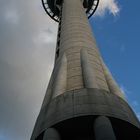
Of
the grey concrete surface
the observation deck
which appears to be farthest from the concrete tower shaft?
the observation deck

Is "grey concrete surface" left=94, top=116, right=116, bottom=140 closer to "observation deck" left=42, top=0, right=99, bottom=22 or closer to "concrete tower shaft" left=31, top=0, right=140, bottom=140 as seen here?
"concrete tower shaft" left=31, top=0, right=140, bottom=140

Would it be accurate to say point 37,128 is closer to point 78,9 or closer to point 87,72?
point 87,72

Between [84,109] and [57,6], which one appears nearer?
[84,109]

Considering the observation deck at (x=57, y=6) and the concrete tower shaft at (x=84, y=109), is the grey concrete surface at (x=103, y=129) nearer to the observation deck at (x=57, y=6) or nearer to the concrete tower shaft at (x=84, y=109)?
the concrete tower shaft at (x=84, y=109)

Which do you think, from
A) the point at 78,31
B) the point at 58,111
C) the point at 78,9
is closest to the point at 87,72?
the point at 58,111

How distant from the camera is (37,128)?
20.8 meters

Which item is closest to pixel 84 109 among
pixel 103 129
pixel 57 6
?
pixel 103 129

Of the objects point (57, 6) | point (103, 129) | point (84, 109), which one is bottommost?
point (103, 129)

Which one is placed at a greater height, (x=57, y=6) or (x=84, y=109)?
(x=57, y=6)

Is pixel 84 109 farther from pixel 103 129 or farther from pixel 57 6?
pixel 57 6

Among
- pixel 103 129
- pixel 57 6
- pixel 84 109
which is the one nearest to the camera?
pixel 103 129

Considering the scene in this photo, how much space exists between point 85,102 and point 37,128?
3751mm

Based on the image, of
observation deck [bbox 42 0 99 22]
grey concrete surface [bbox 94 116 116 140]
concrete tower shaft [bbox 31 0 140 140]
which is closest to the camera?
grey concrete surface [bbox 94 116 116 140]

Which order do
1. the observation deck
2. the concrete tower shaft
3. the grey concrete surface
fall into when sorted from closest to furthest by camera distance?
the grey concrete surface < the concrete tower shaft < the observation deck
